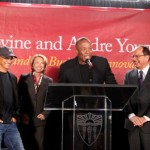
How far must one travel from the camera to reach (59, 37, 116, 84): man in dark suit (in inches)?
203

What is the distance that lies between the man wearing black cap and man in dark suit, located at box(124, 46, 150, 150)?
1.33 metres

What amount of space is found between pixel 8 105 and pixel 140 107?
154 centimetres

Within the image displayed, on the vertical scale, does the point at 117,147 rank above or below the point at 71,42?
below

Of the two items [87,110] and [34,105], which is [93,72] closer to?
[34,105]

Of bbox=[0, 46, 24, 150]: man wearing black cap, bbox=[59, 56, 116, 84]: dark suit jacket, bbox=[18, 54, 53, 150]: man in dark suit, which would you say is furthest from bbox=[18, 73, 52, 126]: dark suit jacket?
bbox=[0, 46, 24, 150]: man wearing black cap

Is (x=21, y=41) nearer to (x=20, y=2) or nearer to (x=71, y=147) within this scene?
(x=20, y=2)

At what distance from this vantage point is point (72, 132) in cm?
398

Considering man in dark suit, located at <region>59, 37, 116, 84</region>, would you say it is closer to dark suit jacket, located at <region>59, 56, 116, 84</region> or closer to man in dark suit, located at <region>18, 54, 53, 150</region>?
dark suit jacket, located at <region>59, 56, 116, 84</region>

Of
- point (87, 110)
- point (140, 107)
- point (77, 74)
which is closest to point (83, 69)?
point (77, 74)

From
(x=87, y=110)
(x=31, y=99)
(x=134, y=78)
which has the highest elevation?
(x=134, y=78)

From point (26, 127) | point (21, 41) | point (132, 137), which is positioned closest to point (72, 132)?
point (132, 137)

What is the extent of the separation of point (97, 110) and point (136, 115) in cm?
104

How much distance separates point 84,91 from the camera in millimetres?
3850

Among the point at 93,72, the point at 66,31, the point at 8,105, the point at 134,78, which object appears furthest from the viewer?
the point at 66,31
